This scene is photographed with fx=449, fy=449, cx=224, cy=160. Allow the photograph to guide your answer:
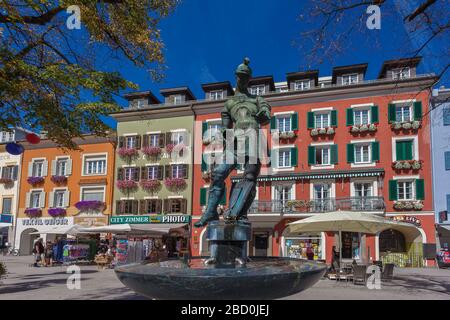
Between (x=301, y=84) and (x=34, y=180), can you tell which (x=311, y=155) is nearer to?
(x=301, y=84)

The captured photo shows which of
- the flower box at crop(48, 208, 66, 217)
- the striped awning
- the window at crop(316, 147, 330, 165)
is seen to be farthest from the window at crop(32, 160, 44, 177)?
the window at crop(316, 147, 330, 165)

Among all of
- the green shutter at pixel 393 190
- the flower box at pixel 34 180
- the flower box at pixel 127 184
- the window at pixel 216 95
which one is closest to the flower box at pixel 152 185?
the flower box at pixel 127 184

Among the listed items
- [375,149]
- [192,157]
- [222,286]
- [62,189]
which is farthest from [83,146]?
[222,286]

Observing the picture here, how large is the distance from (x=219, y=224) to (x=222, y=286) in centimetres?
238

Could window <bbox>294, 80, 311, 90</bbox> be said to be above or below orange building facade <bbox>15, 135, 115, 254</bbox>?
above

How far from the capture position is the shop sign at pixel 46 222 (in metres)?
37.8

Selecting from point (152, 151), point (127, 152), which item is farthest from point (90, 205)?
point (152, 151)

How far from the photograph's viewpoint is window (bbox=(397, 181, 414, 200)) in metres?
28.6

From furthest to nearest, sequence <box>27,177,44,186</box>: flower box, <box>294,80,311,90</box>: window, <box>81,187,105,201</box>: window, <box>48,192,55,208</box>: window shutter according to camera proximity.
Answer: <box>27,177,44,186</box>: flower box, <box>48,192,55,208</box>: window shutter, <box>81,187,105,201</box>: window, <box>294,80,311,90</box>: window

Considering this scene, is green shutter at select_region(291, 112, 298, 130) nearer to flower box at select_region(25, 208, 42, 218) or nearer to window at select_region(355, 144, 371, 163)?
window at select_region(355, 144, 371, 163)

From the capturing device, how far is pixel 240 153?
7.37 meters

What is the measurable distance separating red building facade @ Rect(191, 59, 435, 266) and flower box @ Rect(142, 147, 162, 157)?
13.6ft

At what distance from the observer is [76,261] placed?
25641 millimetres
